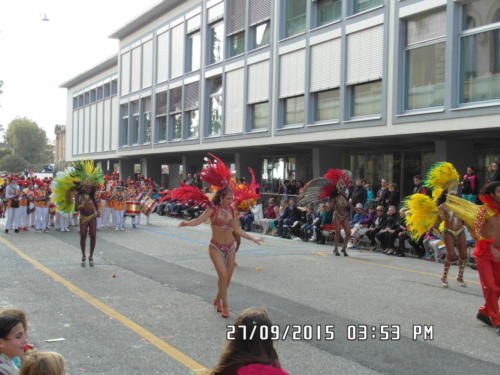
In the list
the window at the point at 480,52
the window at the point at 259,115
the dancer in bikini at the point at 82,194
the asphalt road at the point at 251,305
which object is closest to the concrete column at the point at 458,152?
the window at the point at 480,52

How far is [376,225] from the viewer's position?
1633 cm

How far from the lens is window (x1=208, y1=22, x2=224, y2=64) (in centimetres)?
2973

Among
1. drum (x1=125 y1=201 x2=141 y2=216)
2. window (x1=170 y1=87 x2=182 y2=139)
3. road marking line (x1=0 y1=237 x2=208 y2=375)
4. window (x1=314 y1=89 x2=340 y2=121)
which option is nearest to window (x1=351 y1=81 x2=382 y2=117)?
window (x1=314 y1=89 x2=340 y2=121)

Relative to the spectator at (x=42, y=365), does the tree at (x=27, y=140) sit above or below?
above

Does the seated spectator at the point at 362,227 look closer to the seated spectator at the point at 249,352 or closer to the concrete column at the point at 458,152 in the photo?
the concrete column at the point at 458,152

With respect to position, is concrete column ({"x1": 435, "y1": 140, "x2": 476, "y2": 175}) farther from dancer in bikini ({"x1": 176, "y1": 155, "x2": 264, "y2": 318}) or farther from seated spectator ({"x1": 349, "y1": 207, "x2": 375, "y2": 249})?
dancer in bikini ({"x1": 176, "y1": 155, "x2": 264, "y2": 318})

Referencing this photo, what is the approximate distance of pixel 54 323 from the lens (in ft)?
24.2

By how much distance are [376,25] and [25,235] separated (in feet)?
43.6

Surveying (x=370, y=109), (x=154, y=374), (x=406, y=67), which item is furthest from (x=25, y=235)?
(x=154, y=374)

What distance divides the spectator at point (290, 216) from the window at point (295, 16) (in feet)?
24.9

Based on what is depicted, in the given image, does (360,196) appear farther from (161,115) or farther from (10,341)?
(161,115)

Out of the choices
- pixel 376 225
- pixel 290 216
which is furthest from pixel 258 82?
pixel 376 225

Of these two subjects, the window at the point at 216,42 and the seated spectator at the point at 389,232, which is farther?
→ the window at the point at 216,42

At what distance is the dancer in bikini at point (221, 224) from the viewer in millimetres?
7920
